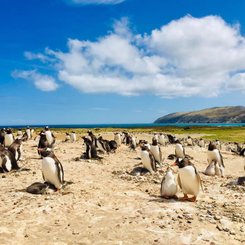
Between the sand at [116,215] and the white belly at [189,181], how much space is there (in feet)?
1.29

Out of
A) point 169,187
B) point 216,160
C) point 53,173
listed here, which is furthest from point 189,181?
point 216,160

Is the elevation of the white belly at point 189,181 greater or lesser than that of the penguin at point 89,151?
lesser

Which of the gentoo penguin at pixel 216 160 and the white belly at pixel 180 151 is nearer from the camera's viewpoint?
the gentoo penguin at pixel 216 160

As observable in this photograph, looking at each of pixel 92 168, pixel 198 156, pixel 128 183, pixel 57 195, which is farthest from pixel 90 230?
pixel 198 156

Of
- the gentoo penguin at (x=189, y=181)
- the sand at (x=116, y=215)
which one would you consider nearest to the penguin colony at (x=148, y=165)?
the gentoo penguin at (x=189, y=181)

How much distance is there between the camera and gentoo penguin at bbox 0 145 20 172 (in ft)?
55.5

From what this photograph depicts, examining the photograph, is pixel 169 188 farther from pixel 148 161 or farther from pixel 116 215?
pixel 148 161

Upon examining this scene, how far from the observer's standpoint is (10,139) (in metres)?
25.4

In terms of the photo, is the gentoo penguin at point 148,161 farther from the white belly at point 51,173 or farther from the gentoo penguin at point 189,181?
the white belly at point 51,173

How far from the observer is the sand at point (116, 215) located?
8945 millimetres

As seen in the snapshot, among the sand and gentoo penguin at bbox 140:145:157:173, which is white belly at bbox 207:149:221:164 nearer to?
gentoo penguin at bbox 140:145:157:173

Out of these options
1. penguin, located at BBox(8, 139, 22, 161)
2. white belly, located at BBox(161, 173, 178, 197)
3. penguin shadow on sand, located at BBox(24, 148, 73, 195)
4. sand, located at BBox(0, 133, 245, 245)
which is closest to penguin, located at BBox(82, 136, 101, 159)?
penguin, located at BBox(8, 139, 22, 161)

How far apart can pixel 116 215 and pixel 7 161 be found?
8228 mm

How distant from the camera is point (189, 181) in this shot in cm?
1227
